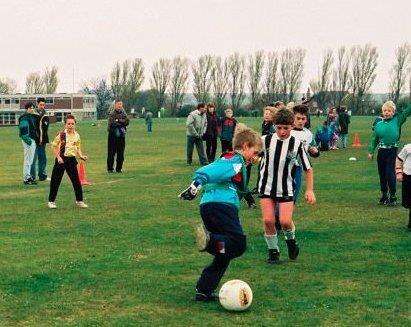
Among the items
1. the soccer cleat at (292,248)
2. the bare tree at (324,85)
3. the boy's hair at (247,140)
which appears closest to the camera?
the boy's hair at (247,140)

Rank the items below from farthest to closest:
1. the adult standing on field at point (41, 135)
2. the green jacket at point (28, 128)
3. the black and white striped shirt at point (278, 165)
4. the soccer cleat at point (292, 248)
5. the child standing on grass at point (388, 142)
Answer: the adult standing on field at point (41, 135) < the green jacket at point (28, 128) < the child standing on grass at point (388, 142) < the soccer cleat at point (292, 248) < the black and white striped shirt at point (278, 165)

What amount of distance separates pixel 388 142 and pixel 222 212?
781 cm

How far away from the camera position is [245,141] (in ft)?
25.7

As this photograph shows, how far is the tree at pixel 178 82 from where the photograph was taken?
13750 cm

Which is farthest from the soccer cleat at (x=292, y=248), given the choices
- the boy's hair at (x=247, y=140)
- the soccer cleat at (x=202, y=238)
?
the soccer cleat at (x=202, y=238)

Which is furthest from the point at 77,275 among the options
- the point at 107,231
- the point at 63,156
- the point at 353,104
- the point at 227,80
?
the point at 227,80

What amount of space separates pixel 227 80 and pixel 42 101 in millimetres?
113965

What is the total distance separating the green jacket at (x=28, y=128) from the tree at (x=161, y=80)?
118 metres

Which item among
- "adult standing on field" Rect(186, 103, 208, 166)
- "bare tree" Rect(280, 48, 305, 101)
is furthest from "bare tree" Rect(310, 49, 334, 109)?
"adult standing on field" Rect(186, 103, 208, 166)

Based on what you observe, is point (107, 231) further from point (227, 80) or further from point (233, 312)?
point (227, 80)

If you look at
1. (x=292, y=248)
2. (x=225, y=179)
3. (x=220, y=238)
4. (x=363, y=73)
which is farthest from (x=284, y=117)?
(x=363, y=73)

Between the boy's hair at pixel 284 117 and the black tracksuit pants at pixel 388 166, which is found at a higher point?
the boy's hair at pixel 284 117

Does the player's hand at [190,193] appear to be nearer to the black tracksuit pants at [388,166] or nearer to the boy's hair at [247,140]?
the boy's hair at [247,140]

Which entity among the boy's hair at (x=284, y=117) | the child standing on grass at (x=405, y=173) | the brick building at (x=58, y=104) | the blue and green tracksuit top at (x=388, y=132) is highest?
the boy's hair at (x=284, y=117)
